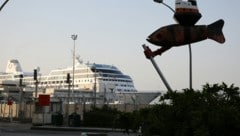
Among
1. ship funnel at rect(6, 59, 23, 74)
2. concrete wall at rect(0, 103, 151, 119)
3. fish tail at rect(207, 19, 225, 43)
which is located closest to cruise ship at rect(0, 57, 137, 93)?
concrete wall at rect(0, 103, 151, 119)

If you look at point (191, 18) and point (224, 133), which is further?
point (191, 18)

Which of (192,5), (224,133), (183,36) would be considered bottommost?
(224,133)

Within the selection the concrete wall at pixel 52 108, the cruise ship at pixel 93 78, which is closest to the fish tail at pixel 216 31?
the concrete wall at pixel 52 108

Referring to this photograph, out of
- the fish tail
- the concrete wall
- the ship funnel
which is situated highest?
the ship funnel

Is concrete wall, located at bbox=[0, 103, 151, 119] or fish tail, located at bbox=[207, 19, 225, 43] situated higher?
fish tail, located at bbox=[207, 19, 225, 43]

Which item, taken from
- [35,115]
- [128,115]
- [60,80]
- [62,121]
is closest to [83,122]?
[62,121]

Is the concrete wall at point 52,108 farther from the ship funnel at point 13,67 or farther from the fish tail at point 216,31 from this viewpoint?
the ship funnel at point 13,67

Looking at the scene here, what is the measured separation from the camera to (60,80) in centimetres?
12406

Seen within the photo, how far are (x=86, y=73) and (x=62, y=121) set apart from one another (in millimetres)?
63210

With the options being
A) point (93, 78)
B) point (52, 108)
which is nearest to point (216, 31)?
point (52, 108)

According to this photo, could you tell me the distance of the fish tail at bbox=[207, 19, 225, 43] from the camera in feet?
103

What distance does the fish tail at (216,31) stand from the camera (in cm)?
3150

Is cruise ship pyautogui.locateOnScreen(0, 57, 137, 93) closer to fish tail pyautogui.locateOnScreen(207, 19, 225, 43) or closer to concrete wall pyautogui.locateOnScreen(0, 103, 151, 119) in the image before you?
concrete wall pyautogui.locateOnScreen(0, 103, 151, 119)

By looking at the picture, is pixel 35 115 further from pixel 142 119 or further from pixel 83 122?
pixel 142 119
